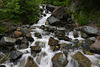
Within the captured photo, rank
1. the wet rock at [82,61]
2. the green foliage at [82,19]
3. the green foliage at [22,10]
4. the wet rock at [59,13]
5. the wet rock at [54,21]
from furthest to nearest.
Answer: the wet rock at [59,13] < the wet rock at [54,21] < the green foliage at [82,19] < the green foliage at [22,10] < the wet rock at [82,61]

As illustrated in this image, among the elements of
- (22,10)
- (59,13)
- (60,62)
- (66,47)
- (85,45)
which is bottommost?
(85,45)

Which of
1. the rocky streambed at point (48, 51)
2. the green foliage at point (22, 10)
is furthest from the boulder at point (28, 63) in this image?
the green foliage at point (22, 10)

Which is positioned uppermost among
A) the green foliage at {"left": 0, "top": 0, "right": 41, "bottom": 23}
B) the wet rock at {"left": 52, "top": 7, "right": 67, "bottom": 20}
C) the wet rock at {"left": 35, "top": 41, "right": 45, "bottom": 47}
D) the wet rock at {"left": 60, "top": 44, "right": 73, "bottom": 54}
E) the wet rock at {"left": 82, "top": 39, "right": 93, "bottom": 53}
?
the green foliage at {"left": 0, "top": 0, "right": 41, "bottom": 23}

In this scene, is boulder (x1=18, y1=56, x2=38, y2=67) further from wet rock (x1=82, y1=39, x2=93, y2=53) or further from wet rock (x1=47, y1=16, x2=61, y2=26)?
wet rock (x1=47, y1=16, x2=61, y2=26)

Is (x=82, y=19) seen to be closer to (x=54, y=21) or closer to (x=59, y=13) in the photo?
(x=59, y=13)

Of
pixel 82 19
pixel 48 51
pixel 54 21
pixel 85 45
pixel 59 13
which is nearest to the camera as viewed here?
pixel 48 51

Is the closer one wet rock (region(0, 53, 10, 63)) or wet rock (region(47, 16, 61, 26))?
wet rock (region(0, 53, 10, 63))

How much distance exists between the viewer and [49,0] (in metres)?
23.7

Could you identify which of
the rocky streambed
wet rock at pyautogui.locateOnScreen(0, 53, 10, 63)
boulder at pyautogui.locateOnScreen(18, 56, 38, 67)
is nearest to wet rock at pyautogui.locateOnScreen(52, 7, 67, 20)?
the rocky streambed

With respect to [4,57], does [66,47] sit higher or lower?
lower

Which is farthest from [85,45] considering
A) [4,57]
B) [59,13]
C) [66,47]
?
[59,13]

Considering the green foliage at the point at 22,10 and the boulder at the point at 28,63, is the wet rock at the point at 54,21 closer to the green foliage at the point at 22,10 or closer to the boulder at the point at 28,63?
the green foliage at the point at 22,10

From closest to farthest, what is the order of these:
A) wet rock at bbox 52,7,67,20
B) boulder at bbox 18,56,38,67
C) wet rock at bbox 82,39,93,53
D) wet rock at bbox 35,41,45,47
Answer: boulder at bbox 18,56,38,67, wet rock at bbox 82,39,93,53, wet rock at bbox 35,41,45,47, wet rock at bbox 52,7,67,20

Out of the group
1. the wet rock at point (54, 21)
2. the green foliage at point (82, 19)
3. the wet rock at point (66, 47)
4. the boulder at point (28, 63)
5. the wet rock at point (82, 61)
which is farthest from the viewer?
the wet rock at point (54, 21)
